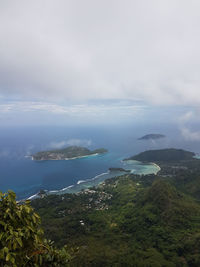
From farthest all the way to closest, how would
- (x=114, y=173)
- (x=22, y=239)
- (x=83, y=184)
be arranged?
(x=114, y=173)
(x=83, y=184)
(x=22, y=239)

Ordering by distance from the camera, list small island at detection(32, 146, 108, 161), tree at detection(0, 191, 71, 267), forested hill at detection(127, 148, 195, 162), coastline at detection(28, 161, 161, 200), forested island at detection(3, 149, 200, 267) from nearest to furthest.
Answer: tree at detection(0, 191, 71, 267), forested island at detection(3, 149, 200, 267), coastline at detection(28, 161, 161, 200), forested hill at detection(127, 148, 195, 162), small island at detection(32, 146, 108, 161)

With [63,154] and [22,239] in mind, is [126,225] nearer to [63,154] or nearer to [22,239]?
[22,239]

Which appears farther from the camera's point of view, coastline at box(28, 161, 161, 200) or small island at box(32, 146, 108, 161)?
small island at box(32, 146, 108, 161)

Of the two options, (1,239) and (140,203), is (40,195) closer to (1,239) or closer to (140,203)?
(140,203)

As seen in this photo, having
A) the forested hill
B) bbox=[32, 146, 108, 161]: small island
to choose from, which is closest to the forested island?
the forested hill

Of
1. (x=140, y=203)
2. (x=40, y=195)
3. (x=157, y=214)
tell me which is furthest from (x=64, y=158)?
→ (x=157, y=214)

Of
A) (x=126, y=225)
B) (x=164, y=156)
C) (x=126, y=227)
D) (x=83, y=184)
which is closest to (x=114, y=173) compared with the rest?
(x=83, y=184)

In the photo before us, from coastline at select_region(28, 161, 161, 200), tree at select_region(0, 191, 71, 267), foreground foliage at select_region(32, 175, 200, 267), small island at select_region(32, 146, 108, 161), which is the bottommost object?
coastline at select_region(28, 161, 161, 200)

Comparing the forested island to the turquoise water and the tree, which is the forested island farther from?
the tree
